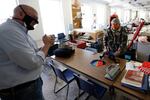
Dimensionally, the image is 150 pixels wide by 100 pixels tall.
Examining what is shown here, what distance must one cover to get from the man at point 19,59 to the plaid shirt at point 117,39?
156cm

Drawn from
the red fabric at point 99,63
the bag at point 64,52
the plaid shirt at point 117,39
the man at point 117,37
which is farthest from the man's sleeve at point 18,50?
the plaid shirt at point 117,39

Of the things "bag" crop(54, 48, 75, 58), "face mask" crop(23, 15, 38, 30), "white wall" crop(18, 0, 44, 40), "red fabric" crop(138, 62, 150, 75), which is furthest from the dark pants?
"white wall" crop(18, 0, 44, 40)

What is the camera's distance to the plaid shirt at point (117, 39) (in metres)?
2.23

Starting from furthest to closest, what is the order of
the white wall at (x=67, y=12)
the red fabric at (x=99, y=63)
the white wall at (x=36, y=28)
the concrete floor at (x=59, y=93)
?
the white wall at (x=67, y=12) → the white wall at (x=36, y=28) → the concrete floor at (x=59, y=93) → the red fabric at (x=99, y=63)

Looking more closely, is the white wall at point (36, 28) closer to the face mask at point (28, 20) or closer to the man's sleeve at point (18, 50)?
the face mask at point (28, 20)

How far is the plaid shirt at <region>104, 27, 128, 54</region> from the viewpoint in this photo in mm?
2229

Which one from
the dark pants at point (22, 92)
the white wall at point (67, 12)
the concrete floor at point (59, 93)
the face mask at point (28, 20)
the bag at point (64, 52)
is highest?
the white wall at point (67, 12)

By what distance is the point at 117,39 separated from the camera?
2.28 m

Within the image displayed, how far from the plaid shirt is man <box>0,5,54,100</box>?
1.56 meters

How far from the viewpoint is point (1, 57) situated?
2.97ft

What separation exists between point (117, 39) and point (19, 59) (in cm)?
191

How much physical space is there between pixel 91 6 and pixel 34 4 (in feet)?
10.8

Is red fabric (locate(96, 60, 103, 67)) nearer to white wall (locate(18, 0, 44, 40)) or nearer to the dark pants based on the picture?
the dark pants

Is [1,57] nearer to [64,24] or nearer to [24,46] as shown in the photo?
[24,46]
